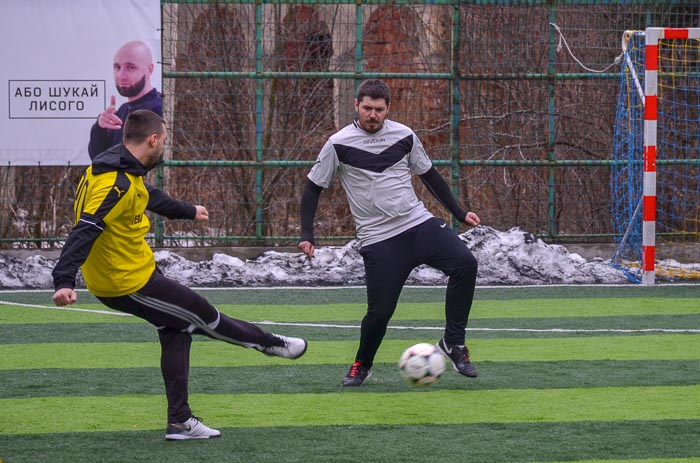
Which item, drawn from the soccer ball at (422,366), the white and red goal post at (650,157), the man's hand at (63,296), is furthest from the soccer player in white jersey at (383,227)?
the white and red goal post at (650,157)

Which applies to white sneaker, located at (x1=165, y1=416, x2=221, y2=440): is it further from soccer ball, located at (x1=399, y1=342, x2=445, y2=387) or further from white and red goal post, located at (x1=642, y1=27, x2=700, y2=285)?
white and red goal post, located at (x1=642, y1=27, x2=700, y2=285)

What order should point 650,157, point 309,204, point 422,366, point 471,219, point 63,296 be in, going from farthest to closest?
1. point 650,157
2. point 471,219
3. point 309,204
4. point 422,366
5. point 63,296

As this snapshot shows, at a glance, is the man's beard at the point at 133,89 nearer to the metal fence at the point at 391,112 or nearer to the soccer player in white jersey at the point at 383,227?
the metal fence at the point at 391,112

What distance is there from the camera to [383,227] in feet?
25.0

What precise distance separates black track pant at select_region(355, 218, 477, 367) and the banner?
724cm

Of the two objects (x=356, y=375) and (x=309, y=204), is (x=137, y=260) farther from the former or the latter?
A: (x=356, y=375)

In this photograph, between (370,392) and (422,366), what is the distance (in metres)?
0.49

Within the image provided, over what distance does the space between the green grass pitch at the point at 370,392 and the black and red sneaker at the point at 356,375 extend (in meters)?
0.07

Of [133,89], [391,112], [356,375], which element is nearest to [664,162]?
[391,112]

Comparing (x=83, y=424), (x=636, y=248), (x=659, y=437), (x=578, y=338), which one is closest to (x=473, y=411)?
(x=659, y=437)

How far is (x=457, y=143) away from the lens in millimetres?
14570

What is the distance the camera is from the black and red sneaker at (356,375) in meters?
7.52

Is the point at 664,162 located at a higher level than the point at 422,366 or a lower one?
higher

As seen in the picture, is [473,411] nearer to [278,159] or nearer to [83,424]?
[83,424]
